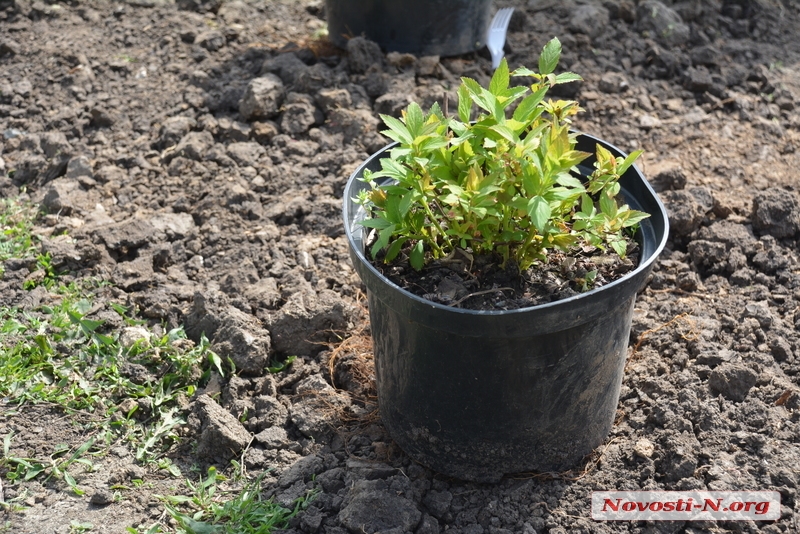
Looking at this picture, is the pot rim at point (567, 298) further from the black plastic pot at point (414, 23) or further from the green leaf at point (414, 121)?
the black plastic pot at point (414, 23)

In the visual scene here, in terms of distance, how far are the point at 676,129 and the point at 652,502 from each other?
222 cm

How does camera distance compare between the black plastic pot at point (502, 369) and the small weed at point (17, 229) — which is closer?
the black plastic pot at point (502, 369)

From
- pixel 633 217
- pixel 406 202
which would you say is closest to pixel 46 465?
pixel 406 202

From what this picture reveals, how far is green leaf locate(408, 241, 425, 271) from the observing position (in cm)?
199

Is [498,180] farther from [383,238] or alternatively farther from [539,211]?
[383,238]

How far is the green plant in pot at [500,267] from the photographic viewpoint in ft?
6.07

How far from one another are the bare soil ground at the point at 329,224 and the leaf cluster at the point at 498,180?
730 mm

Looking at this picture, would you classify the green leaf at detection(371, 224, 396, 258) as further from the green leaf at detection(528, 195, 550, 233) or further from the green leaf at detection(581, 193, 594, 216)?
the green leaf at detection(581, 193, 594, 216)

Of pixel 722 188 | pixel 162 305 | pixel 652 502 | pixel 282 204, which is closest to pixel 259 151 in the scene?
pixel 282 204

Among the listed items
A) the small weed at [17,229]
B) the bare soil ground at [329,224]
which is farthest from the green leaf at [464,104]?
the small weed at [17,229]

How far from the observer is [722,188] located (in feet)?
11.2

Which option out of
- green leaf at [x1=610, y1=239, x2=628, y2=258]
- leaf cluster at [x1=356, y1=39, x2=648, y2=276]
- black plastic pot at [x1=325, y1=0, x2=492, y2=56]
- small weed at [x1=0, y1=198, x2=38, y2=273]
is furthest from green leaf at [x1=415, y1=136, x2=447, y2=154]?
black plastic pot at [x1=325, y1=0, x2=492, y2=56]

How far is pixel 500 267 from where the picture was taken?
2.04 meters

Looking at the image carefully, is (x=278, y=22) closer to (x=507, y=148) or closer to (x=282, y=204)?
(x=282, y=204)
